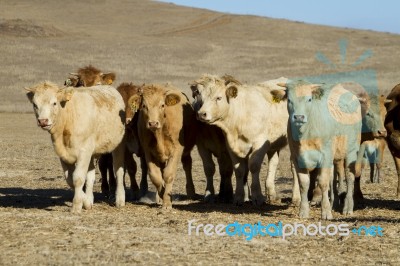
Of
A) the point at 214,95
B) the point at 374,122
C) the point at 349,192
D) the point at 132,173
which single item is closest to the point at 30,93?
the point at 214,95

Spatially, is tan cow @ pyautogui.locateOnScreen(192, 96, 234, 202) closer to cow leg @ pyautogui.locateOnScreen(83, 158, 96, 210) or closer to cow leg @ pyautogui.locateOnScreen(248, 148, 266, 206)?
cow leg @ pyautogui.locateOnScreen(248, 148, 266, 206)

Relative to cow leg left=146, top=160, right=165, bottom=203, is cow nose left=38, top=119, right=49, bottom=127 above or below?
above

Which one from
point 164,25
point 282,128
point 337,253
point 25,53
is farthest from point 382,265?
point 164,25

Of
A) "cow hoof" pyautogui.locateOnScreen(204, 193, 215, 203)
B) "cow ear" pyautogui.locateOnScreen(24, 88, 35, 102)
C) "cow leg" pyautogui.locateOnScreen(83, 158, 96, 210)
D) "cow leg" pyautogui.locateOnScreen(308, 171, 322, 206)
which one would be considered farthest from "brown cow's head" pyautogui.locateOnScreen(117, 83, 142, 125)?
"cow leg" pyautogui.locateOnScreen(308, 171, 322, 206)

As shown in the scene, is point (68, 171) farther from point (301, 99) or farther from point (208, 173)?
point (301, 99)

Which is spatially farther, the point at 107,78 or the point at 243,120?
the point at 107,78

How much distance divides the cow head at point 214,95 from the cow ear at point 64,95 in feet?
6.17

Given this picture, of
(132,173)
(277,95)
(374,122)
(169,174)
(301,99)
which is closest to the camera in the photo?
(301,99)

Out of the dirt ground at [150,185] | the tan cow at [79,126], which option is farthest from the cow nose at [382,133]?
the tan cow at [79,126]

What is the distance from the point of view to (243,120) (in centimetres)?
1345

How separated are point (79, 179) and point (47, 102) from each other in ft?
3.80

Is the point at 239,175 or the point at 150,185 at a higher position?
the point at 239,175

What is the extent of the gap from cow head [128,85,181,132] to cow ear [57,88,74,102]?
3.49 ft

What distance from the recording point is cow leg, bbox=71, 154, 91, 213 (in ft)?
41.0
